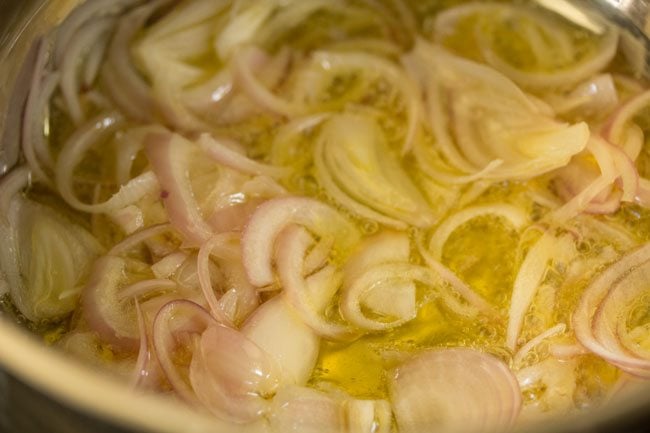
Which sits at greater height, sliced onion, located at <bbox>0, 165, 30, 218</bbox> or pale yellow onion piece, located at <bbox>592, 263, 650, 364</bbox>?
sliced onion, located at <bbox>0, 165, 30, 218</bbox>

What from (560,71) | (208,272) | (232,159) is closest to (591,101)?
(560,71)

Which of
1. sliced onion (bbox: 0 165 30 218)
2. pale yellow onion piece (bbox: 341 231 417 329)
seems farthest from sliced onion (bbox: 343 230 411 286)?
sliced onion (bbox: 0 165 30 218)

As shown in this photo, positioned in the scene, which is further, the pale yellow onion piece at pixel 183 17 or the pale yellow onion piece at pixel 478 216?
the pale yellow onion piece at pixel 183 17

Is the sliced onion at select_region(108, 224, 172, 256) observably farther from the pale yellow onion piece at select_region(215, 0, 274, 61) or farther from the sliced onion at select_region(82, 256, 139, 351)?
the pale yellow onion piece at select_region(215, 0, 274, 61)

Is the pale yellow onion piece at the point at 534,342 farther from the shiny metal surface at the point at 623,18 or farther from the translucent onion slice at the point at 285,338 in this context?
the shiny metal surface at the point at 623,18

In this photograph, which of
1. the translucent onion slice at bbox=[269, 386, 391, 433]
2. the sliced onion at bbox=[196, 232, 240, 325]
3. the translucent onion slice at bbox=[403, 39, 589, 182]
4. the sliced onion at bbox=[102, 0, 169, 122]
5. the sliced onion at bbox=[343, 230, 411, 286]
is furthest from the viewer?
the sliced onion at bbox=[102, 0, 169, 122]

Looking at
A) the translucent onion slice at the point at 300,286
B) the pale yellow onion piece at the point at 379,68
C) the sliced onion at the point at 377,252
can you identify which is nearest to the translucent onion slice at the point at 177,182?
the translucent onion slice at the point at 300,286
